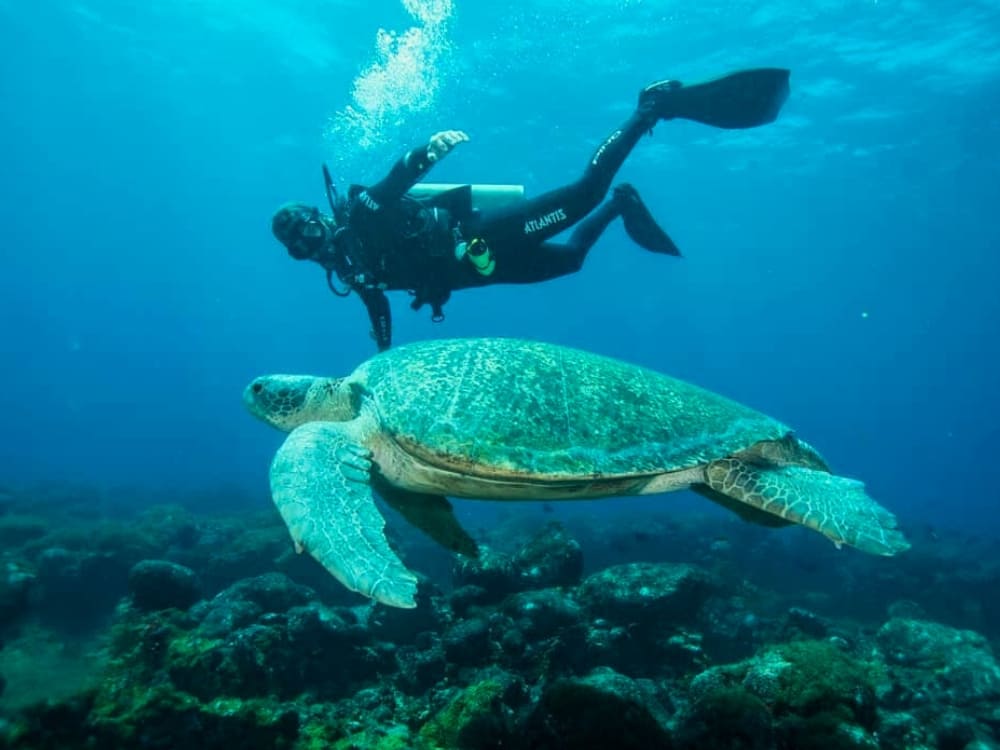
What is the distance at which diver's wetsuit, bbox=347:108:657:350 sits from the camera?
23.8 feet

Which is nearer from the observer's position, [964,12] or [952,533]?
[964,12]

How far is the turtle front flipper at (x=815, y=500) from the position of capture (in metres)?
4.21

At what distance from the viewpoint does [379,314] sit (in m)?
7.88

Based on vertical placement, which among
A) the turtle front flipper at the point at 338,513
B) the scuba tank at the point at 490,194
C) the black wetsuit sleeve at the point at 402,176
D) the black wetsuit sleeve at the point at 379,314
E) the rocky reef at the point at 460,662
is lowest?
the rocky reef at the point at 460,662

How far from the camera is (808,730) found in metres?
3.13

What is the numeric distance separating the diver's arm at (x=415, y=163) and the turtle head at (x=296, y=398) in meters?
2.76

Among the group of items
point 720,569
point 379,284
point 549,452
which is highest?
point 379,284

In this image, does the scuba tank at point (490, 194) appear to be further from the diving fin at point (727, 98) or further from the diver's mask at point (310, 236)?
the diving fin at point (727, 98)

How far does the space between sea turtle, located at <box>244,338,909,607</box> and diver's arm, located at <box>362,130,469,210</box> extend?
8.24 feet

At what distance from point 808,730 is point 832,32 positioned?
2642 cm

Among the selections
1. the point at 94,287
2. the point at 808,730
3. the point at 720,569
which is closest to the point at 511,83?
A: the point at 720,569

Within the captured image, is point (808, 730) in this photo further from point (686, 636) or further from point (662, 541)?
point (662, 541)

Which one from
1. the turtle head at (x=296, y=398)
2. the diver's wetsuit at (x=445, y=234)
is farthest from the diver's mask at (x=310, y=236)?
the turtle head at (x=296, y=398)

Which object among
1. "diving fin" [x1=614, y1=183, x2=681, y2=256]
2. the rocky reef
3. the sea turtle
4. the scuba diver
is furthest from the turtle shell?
"diving fin" [x1=614, y1=183, x2=681, y2=256]
